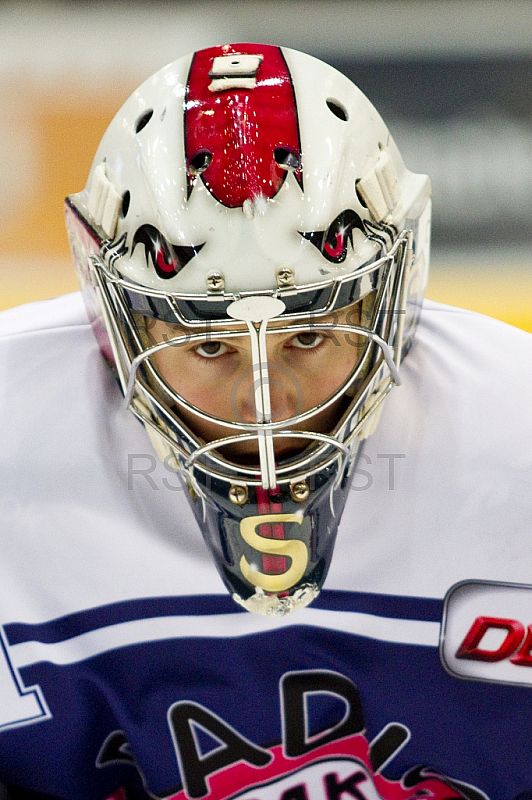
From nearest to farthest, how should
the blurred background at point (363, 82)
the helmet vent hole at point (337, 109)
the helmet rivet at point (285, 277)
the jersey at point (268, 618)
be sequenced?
the helmet rivet at point (285, 277)
the helmet vent hole at point (337, 109)
the jersey at point (268, 618)
the blurred background at point (363, 82)

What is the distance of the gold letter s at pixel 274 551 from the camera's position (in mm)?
899

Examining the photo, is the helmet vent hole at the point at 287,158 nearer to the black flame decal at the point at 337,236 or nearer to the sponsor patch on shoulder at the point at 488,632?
the black flame decal at the point at 337,236

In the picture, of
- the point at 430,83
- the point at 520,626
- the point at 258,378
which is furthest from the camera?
the point at 430,83

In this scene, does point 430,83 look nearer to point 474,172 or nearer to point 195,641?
point 474,172

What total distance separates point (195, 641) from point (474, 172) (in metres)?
1.82

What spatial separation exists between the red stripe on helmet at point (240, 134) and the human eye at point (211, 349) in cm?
13

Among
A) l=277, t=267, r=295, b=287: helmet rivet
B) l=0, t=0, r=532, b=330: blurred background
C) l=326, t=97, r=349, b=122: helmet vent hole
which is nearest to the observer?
l=277, t=267, r=295, b=287: helmet rivet

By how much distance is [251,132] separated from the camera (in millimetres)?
832

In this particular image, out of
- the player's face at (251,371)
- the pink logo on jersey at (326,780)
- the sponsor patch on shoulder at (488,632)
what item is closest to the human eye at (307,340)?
the player's face at (251,371)

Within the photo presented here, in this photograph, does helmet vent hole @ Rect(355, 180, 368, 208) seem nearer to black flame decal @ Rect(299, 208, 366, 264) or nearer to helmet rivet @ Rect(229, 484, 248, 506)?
black flame decal @ Rect(299, 208, 366, 264)

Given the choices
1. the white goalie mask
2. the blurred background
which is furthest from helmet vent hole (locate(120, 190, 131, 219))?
the blurred background

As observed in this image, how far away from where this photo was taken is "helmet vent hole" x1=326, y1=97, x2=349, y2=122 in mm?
907

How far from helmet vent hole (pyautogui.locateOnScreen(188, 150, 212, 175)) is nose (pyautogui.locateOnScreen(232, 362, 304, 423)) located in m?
0.18

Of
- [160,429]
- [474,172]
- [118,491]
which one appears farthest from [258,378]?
[474,172]
